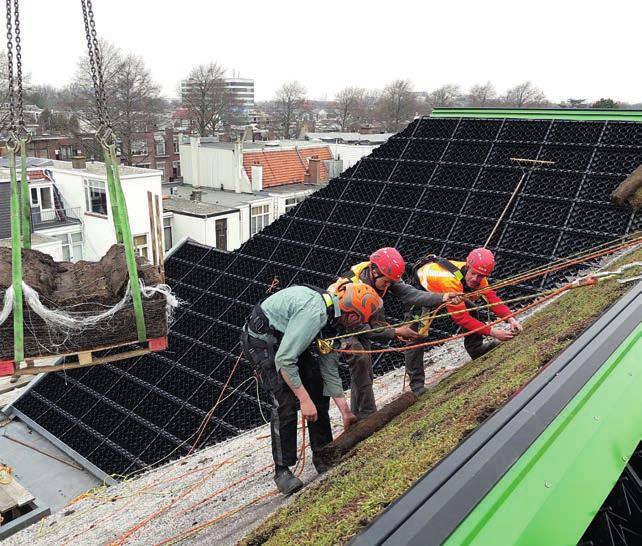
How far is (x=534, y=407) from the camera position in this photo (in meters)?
2.22

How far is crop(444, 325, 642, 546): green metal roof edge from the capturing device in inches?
66.6

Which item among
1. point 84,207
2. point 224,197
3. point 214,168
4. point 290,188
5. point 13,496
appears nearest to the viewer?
point 13,496

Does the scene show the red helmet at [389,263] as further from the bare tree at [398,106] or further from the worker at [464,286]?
the bare tree at [398,106]

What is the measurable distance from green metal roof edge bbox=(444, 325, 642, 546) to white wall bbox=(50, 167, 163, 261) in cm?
1770

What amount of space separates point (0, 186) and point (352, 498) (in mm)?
17962

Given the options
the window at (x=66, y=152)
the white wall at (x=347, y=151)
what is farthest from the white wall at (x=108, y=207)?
the window at (x=66, y=152)

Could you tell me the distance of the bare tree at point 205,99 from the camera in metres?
44.7

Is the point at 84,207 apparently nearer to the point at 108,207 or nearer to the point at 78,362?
the point at 108,207

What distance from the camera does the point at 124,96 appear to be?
33.7 m

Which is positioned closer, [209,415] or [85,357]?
[85,357]

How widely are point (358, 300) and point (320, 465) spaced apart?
133 cm

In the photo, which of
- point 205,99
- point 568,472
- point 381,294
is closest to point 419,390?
point 381,294

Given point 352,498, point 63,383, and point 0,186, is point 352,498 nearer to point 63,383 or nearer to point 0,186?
point 63,383

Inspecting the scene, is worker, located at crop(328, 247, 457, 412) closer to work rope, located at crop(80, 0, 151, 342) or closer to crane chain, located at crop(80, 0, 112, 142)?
work rope, located at crop(80, 0, 151, 342)
